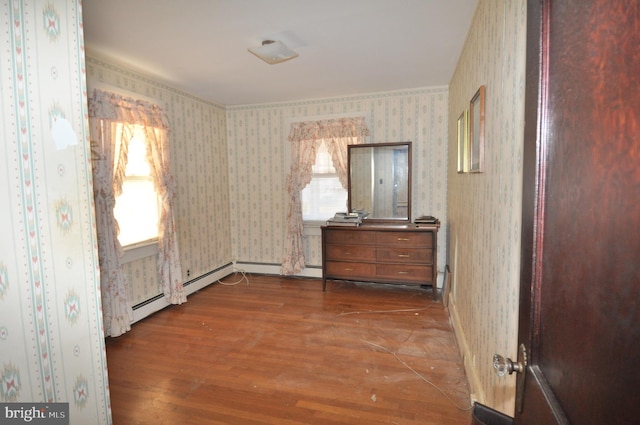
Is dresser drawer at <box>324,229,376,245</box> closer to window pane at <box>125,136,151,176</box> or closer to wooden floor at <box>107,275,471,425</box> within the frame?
wooden floor at <box>107,275,471,425</box>

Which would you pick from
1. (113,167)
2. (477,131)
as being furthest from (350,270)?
(113,167)

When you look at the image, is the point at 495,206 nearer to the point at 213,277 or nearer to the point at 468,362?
the point at 468,362

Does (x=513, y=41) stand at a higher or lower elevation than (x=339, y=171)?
higher

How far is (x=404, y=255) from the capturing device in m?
3.84

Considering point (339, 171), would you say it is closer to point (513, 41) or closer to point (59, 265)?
point (513, 41)

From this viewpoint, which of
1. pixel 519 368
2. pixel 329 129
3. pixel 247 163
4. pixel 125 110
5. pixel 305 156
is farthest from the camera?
pixel 247 163

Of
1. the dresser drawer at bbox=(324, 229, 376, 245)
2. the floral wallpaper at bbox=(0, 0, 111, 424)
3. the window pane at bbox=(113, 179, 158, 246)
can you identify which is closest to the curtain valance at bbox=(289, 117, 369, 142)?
the dresser drawer at bbox=(324, 229, 376, 245)

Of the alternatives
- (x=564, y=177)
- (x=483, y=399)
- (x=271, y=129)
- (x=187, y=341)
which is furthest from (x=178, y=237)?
(x=564, y=177)

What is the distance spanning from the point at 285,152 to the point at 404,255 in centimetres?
215

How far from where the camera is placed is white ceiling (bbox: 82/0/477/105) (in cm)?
213

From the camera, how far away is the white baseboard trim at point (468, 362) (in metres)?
1.96

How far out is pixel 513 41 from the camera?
4.45 feet

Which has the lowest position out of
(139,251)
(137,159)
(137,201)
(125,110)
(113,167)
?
(139,251)

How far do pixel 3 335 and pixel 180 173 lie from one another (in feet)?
9.72
